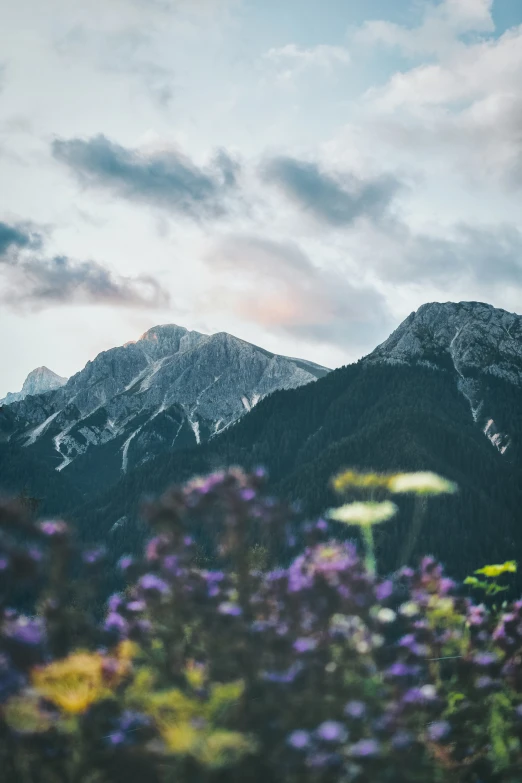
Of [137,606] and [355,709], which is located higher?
[137,606]

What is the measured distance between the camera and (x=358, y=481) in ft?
31.8

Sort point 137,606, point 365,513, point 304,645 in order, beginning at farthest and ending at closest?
point 365,513 → point 137,606 → point 304,645

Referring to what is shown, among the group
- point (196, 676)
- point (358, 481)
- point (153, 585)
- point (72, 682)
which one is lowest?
point (196, 676)

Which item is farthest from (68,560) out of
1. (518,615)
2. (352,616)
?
(518,615)

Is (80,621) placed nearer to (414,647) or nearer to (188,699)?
(188,699)

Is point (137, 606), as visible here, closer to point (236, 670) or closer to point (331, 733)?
point (236, 670)

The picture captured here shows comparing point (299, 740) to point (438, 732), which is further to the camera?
point (438, 732)

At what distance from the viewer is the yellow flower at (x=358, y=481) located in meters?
9.72

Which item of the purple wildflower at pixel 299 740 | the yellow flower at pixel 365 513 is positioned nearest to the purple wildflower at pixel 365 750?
the purple wildflower at pixel 299 740

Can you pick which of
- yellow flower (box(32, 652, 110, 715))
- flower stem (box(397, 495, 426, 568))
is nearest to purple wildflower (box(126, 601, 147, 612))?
yellow flower (box(32, 652, 110, 715))

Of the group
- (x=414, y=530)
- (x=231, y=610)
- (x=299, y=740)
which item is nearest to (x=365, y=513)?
(x=231, y=610)

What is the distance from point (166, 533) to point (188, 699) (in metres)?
2.05

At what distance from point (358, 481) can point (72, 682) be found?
5.59 m

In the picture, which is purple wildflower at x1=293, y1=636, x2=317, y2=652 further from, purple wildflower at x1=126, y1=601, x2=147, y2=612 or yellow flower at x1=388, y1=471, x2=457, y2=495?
yellow flower at x1=388, y1=471, x2=457, y2=495
